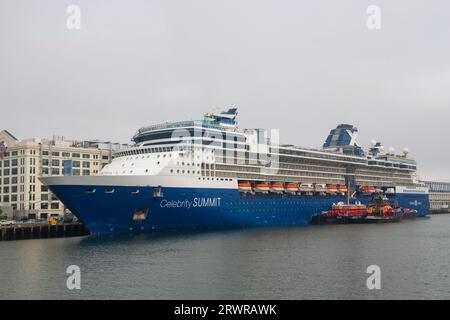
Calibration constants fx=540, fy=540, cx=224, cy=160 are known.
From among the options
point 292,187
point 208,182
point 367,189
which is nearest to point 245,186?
point 208,182

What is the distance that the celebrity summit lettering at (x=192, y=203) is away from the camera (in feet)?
169

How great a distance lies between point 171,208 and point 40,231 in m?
16.0

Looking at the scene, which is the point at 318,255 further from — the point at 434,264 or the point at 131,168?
the point at 131,168

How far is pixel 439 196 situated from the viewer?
180 m

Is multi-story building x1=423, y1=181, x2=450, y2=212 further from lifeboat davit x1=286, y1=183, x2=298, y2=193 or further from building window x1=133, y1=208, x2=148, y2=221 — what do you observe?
building window x1=133, y1=208, x2=148, y2=221

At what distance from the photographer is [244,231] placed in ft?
187

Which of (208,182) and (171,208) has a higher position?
(208,182)

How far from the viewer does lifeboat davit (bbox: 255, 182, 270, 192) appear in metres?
63.6

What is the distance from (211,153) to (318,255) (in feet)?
74.4

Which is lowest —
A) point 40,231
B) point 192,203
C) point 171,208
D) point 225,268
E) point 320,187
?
point 225,268

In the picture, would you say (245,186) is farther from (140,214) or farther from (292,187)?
(140,214)

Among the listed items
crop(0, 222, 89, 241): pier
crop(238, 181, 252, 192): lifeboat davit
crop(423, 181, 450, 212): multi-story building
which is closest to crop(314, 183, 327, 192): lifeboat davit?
crop(238, 181, 252, 192): lifeboat davit

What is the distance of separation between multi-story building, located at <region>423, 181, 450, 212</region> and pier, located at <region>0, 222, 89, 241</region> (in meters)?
138
